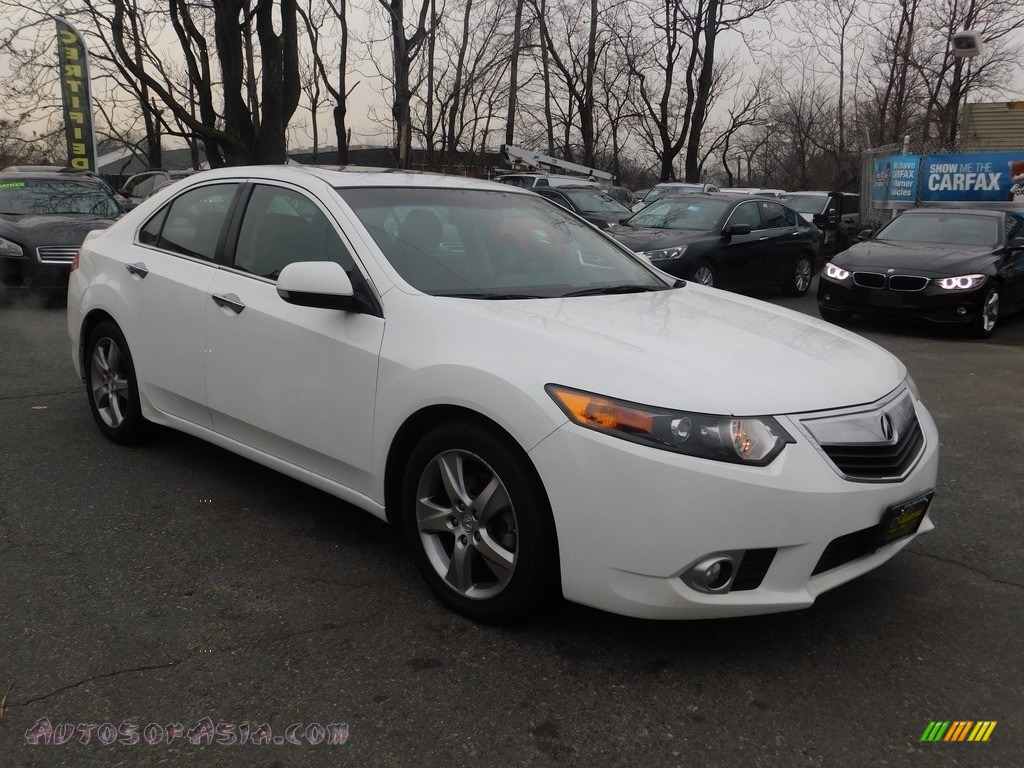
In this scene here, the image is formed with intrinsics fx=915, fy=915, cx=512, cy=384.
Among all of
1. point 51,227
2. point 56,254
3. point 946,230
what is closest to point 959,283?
point 946,230

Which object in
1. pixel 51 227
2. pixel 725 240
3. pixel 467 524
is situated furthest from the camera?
pixel 725 240

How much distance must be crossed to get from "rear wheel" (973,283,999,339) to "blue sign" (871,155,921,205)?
8.81m

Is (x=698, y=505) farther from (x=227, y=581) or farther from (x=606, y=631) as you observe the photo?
(x=227, y=581)

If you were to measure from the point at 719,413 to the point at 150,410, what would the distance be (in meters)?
3.07

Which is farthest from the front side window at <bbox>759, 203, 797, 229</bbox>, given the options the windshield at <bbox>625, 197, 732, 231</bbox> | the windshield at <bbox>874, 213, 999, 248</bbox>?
the windshield at <bbox>874, 213, 999, 248</bbox>

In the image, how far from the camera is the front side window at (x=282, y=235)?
3701 mm

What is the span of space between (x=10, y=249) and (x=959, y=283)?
1041cm

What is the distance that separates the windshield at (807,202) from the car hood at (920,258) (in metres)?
9.36

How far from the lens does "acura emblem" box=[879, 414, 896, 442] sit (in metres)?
2.90

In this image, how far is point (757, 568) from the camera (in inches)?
106

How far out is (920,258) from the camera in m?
10.0

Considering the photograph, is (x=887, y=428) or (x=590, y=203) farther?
(x=590, y=203)

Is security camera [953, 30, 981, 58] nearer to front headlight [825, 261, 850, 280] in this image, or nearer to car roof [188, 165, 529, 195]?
front headlight [825, 261, 850, 280]

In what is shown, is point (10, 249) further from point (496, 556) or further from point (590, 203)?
point (590, 203)
